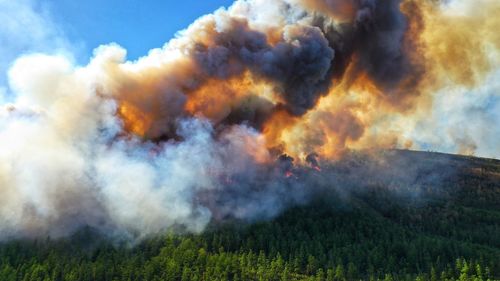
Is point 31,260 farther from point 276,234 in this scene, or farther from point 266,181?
point 266,181

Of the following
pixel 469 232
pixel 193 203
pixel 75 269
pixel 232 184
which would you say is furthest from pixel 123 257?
pixel 469 232

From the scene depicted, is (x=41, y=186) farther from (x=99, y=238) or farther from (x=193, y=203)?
(x=193, y=203)

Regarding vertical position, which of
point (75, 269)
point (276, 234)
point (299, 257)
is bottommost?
point (75, 269)

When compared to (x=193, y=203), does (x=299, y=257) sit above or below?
below

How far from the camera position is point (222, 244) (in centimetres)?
12025

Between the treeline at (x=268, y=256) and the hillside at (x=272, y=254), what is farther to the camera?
the hillside at (x=272, y=254)

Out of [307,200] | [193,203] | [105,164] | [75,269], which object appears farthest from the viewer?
[307,200]

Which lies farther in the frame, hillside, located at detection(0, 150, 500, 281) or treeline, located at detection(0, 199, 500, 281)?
hillside, located at detection(0, 150, 500, 281)

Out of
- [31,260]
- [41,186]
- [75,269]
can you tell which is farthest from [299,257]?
[41,186]

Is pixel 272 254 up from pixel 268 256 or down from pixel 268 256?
up

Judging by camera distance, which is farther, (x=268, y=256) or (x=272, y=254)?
(x=268, y=256)

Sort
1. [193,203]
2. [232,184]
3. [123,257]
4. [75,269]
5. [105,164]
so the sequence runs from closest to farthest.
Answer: [75,269]
[123,257]
[105,164]
[193,203]
[232,184]

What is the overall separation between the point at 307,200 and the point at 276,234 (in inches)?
1676

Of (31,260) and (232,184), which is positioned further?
(232,184)
